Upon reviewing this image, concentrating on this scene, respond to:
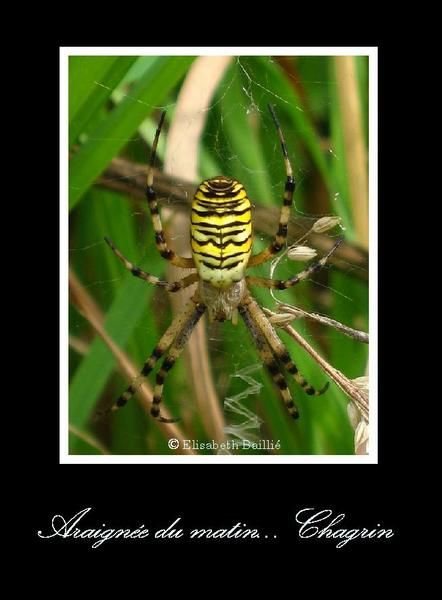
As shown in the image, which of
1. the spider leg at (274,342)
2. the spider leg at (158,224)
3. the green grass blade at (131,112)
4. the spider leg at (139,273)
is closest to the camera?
the green grass blade at (131,112)

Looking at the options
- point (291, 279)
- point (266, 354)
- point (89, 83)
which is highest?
point (89, 83)

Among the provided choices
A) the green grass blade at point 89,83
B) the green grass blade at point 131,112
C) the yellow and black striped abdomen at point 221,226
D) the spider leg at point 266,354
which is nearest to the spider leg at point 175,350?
the spider leg at point 266,354

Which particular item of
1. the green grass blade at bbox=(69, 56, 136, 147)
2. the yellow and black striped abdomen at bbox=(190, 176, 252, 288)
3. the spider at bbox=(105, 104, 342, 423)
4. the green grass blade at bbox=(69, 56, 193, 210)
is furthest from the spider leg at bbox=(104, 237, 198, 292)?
the green grass blade at bbox=(69, 56, 136, 147)

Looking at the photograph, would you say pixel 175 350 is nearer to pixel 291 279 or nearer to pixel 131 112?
pixel 291 279

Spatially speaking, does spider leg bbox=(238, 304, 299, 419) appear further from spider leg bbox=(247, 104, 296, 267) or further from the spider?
spider leg bbox=(247, 104, 296, 267)

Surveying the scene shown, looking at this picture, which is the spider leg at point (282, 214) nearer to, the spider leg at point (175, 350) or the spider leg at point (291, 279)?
the spider leg at point (291, 279)

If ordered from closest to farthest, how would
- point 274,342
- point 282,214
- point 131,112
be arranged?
point 131,112
point 282,214
point 274,342

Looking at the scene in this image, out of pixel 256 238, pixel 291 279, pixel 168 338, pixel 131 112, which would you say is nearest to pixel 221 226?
pixel 256 238
